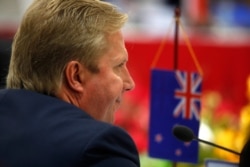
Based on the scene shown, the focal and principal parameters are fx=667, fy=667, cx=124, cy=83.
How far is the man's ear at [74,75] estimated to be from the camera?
1187 millimetres

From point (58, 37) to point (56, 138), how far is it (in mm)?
200

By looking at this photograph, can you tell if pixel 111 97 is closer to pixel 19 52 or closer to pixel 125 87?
pixel 125 87

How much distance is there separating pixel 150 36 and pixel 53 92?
1127 millimetres

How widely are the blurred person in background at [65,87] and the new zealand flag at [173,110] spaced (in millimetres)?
375

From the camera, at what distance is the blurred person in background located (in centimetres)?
109

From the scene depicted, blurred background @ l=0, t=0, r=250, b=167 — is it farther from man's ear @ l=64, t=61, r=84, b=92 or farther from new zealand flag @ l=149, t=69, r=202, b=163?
man's ear @ l=64, t=61, r=84, b=92

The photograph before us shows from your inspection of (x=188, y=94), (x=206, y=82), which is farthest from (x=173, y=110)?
(x=206, y=82)

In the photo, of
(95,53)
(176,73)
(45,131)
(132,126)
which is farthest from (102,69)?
(132,126)

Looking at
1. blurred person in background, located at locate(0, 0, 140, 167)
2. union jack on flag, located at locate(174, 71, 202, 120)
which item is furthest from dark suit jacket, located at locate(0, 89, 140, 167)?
union jack on flag, located at locate(174, 71, 202, 120)

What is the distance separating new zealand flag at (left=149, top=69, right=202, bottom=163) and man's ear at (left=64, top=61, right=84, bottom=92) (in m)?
0.48

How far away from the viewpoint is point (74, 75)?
3.92 ft

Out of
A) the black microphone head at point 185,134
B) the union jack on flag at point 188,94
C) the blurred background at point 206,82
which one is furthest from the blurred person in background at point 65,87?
the blurred background at point 206,82

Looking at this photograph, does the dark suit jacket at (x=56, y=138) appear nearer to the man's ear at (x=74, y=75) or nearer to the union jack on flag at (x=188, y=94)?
the man's ear at (x=74, y=75)

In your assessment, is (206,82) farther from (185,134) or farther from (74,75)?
(74,75)
